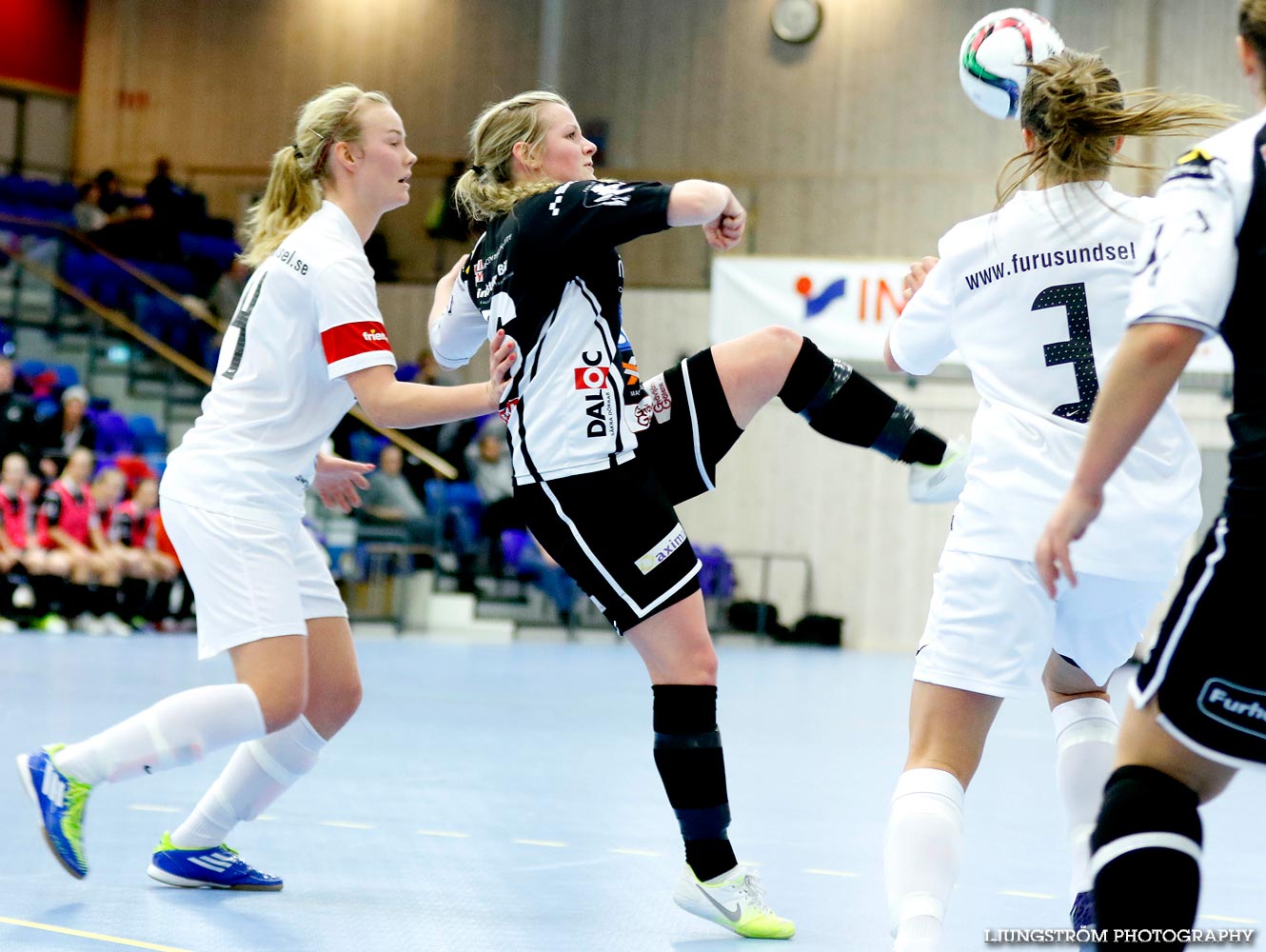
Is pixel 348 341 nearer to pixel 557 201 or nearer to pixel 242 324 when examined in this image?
pixel 242 324

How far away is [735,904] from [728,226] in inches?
56.7

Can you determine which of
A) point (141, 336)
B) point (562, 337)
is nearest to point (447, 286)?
point (562, 337)

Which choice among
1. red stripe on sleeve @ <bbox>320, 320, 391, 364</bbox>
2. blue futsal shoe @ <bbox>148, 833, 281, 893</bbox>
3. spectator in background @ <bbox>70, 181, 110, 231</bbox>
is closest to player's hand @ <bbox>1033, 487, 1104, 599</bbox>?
red stripe on sleeve @ <bbox>320, 320, 391, 364</bbox>

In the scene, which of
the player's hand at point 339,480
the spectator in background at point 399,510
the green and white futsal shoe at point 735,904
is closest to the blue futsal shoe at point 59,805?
the player's hand at point 339,480

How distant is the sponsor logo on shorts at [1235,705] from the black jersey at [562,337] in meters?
1.53

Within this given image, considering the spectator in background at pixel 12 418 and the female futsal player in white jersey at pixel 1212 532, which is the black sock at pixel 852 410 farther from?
the spectator in background at pixel 12 418

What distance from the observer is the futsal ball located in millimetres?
3094

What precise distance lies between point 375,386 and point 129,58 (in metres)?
→ 18.7

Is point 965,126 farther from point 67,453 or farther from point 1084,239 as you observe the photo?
point 1084,239

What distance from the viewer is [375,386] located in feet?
10.9

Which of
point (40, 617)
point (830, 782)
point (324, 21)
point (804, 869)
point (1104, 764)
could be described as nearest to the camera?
point (1104, 764)

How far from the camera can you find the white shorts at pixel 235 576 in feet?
11.0

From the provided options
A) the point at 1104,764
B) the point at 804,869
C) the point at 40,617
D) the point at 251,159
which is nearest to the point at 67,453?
the point at 40,617

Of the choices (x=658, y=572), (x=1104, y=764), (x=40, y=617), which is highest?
(x=658, y=572)
